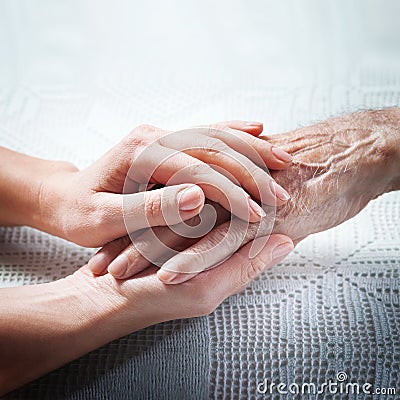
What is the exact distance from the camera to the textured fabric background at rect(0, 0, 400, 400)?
99 cm

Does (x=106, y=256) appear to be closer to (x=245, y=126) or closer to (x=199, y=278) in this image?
(x=199, y=278)

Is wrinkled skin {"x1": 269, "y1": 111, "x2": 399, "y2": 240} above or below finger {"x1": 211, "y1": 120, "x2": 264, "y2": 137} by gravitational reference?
below

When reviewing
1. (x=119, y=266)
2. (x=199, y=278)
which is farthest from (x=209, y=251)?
(x=119, y=266)

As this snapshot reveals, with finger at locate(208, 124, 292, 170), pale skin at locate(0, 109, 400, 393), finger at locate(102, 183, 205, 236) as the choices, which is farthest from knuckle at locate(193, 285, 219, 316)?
finger at locate(208, 124, 292, 170)

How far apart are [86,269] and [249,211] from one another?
317mm

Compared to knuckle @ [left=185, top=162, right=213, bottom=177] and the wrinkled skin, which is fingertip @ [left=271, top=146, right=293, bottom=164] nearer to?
the wrinkled skin

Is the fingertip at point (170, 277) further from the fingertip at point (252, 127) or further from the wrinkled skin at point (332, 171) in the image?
the fingertip at point (252, 127)

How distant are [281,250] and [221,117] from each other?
1.90 feet
